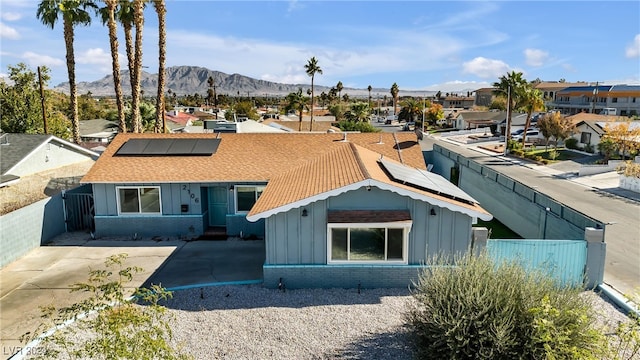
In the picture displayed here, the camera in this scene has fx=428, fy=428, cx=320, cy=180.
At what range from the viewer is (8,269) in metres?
15.1

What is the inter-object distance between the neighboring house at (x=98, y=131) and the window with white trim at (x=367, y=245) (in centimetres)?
3610

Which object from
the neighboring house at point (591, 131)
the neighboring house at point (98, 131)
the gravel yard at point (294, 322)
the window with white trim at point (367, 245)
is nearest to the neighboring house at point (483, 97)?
the neighboring house at point (591, 131)

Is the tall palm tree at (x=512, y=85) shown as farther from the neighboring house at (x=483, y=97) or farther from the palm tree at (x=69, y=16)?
the neighboring house at (x=483, y=97)

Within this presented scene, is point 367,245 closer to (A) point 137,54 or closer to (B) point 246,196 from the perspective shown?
(B) point 246,196

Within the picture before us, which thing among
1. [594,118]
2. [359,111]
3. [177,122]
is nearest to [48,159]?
[177,122]

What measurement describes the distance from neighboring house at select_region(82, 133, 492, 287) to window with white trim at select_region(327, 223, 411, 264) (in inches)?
1.2

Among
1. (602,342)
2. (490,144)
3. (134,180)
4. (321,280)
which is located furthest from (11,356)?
(490,144)

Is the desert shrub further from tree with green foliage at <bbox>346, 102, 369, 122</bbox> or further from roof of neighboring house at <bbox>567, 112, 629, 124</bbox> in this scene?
tree with green foliage at <bbox>346, 102, 369, 122</bbox>

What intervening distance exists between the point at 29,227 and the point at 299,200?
11815 mm

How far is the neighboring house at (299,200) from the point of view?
499 inches

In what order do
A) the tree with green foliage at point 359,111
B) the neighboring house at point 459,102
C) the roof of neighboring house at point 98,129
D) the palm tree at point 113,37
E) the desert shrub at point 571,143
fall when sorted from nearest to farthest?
1. the palm tree at point 113,37
2. the roof of neighboring house at point 98,129
3. the desert shrub at point 571,143
4. the tree with green foliage at point 359,111
5. the neighboring house at point 459,102

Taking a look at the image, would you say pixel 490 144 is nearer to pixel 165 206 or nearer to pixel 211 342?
pixel 165 206

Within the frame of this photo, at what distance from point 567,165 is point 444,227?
1343 inches

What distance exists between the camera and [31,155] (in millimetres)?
22141
